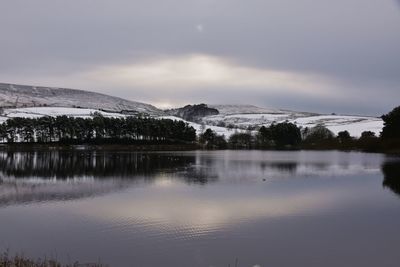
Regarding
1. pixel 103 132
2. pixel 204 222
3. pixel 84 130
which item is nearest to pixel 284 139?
pixel 103 132

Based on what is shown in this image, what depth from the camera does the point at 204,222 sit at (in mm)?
22750

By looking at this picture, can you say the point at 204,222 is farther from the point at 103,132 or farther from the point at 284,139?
the point at 284,139

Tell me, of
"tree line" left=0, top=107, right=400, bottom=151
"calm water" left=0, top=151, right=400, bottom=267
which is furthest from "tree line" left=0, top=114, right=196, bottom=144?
"calm water" left=0, top=151, right=400, bottom=267

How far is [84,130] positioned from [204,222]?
118 m

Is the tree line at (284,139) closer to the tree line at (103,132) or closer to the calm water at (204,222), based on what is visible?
the tree line at (103,132)

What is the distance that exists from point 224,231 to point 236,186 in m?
18.0

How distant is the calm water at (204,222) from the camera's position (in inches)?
669

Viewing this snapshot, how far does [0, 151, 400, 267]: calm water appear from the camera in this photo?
1698 cm

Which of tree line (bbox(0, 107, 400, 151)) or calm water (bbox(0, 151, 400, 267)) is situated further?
tree line (bbox(0, 107, 400, 151))

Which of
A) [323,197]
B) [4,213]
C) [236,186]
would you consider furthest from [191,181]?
[4,213]

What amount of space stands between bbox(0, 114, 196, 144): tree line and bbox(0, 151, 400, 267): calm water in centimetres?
9679

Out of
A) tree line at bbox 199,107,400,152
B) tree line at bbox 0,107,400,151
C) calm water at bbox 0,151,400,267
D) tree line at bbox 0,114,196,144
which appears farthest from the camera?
tree line at bbox 199,107,400,152

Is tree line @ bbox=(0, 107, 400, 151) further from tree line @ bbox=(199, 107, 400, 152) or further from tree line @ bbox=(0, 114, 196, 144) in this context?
tree line @ bbox=(199, 107, 400, 152)

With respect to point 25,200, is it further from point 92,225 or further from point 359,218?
point 359,218
